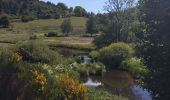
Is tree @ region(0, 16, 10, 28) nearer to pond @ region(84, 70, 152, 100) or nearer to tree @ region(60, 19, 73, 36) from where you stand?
tree @ region(60, 19, 73, 36)

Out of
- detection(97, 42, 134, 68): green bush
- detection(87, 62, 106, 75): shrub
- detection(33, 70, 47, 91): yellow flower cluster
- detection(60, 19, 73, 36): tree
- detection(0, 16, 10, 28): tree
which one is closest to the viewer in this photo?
detection(33, 70, 47, 91): yellow flower cluster

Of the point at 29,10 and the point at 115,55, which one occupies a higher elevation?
the point at 29,10

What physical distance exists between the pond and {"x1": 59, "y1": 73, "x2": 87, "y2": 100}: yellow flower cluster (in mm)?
13096

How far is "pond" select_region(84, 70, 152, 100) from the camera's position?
35.2 metres

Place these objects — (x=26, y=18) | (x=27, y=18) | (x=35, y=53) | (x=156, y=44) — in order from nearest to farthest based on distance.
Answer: (x=156, y=44) → (x=35, y=53) → (x=26, y=18) → (x=27, y=18)

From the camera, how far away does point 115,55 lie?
52875mm

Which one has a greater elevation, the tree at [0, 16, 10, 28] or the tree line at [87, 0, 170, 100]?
the tree line at [87, 0, 170, 100]

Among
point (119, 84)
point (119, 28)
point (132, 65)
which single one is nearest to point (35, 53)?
point (119, 84)

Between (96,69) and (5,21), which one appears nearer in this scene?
(96,69)

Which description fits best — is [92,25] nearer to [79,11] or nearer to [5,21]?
[5,21]

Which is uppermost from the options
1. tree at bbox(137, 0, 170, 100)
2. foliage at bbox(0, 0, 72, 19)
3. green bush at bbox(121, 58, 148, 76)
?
tree at bbox(137, 0, 170, 100)

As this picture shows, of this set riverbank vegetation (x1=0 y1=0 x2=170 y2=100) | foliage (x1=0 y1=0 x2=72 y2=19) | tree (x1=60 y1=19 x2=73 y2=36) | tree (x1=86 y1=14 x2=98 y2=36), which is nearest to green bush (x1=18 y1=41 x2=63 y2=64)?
riverbank vegetation (x1=0 y1=0 x2=170 y2=100)

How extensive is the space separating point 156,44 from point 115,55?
122 feet

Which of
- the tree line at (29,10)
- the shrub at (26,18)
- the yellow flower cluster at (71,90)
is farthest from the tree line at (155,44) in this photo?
the tree line at (29,10)
